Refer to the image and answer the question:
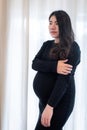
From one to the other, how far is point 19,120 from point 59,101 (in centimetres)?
84

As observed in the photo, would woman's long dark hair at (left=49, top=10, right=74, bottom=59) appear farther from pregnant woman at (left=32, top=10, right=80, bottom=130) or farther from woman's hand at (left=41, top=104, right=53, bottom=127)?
woman's hand at (left=41, top=104, right=53, bottom=127)

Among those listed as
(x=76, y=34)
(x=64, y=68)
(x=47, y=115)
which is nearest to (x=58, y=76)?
(x=64, y=68)

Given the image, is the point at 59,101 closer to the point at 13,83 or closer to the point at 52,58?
the point at 52,58

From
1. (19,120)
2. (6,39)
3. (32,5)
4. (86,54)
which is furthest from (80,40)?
(19,120)

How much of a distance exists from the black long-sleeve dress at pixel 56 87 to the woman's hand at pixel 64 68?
0.02 m

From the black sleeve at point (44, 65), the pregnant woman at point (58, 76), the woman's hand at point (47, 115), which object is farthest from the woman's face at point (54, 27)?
the woman's hand at point (47, 115)

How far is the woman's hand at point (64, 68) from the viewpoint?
1.47 meters

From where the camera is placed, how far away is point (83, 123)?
7.19 feet

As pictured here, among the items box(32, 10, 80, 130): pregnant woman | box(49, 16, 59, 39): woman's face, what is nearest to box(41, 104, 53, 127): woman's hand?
box(32, 10, 80, 130): pregnant woman

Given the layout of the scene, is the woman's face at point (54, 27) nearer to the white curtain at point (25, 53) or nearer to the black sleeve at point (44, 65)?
the black sleeve at point (44, 65)

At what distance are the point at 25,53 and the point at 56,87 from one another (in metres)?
0.79

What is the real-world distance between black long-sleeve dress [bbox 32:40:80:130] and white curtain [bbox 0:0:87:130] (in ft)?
1.70

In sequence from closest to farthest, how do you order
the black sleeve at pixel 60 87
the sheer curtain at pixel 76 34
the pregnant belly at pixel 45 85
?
the black sleeve at pixel 60 87 < the pregnant belly at pixel 45 85 < the sheer curtain at pixel 76 34

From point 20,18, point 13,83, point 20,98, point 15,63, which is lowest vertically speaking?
point 20,98
